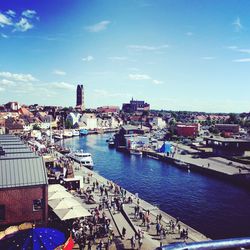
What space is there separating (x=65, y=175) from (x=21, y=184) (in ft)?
57.1

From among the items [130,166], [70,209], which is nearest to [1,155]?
[70,209]

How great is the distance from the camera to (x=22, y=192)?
22984 millimetres

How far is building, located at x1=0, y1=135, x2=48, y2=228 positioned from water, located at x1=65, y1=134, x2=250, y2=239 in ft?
53.4

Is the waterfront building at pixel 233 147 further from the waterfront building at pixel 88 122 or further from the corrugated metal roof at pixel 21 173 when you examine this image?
the waterfront building at pixel 88 122

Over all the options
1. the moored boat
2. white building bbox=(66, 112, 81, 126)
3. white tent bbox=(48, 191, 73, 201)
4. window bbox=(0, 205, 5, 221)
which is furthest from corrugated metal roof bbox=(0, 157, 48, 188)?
white building bbox=(66, 112, 81, 126)

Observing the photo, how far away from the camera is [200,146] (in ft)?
318

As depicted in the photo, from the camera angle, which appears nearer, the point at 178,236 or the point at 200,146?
the point at 178,236

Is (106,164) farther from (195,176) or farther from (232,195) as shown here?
(232,195)

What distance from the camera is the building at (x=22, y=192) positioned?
22.6 metres

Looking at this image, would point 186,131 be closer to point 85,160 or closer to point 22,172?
point 85,160

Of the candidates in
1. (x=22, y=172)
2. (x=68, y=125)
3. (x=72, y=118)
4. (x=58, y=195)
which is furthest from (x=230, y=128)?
(x=22, y=172)

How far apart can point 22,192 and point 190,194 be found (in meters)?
28.3

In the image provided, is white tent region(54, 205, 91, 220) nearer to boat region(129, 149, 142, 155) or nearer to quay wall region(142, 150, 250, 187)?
quay wall region(142, 150, 250, 187)

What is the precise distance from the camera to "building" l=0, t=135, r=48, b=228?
22.6 metres
